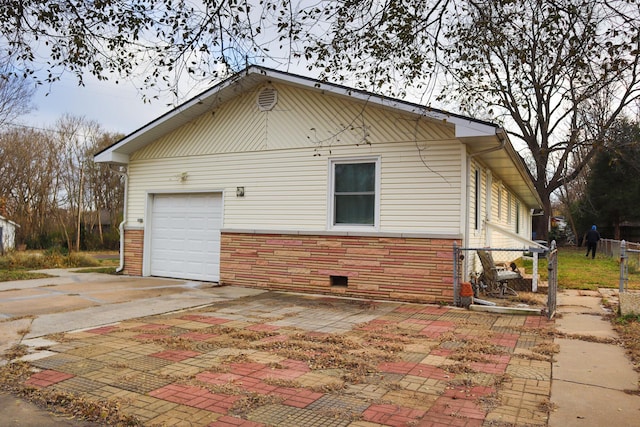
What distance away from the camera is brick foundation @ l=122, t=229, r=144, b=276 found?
540 inches

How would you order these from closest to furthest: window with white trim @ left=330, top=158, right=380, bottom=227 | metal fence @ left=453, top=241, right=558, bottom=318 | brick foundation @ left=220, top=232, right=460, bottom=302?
metal fence @ left=453, top=241, right=558, bottom=318, brick foundation @ left=220, top=232, right=460, bottom=302, window with white trim @ left=330, top=158, right=380, bottom=227

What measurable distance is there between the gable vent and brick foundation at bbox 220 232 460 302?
3.04m

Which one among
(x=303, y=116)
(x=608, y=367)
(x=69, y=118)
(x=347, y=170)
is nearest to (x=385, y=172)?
(x=347, y=170)

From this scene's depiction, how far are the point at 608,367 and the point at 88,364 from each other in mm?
5629

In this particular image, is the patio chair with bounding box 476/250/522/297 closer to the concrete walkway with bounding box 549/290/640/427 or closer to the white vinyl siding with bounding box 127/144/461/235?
the white vinyl siding with bounding box 127/144/461/235

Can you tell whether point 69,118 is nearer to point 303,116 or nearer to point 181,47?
point 303,116

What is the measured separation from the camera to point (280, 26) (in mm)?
6117

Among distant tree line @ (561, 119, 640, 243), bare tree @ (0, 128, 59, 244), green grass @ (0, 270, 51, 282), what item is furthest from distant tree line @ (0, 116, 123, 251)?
distant tree line @ (561, 119, 640, 243)

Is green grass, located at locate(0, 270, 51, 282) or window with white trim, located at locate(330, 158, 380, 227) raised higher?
window with white trim, located at locate(330, 158, 380, 227)

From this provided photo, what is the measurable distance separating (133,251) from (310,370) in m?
10.1

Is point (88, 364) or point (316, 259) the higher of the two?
point (316, 259)

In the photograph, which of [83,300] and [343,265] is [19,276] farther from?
[343,265]

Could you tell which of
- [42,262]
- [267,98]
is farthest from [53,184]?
[267,98]

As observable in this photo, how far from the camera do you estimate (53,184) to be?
35875mm
